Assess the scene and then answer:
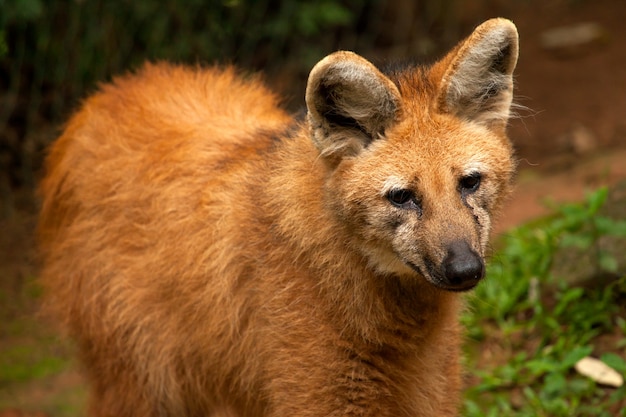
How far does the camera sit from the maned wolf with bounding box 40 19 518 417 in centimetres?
330

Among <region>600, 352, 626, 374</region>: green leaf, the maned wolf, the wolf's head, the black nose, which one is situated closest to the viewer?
Result: the black nose

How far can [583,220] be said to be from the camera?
4969mm

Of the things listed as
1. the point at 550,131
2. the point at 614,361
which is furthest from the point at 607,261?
the point at 550,131

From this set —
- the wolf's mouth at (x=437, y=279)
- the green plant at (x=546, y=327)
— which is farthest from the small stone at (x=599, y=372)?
the wolf's mouth at (x=437, y=279)

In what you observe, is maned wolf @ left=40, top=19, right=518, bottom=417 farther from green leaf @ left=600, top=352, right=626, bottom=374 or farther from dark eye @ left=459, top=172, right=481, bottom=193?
green leaf @ left=600, top=352, right=626, bottom=374

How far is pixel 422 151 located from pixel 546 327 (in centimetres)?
213

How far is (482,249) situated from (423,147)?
44cm

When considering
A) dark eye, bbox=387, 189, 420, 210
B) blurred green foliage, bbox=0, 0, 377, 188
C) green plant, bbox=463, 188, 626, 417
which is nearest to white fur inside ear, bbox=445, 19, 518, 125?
dark eye, bbox=387, 189, 420, 210

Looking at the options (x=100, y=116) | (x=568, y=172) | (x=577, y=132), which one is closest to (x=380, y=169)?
(x=100, y=116)

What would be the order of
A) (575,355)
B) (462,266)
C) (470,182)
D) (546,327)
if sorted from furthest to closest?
(546,327) → (575,355) → (470,182) → (462,266)

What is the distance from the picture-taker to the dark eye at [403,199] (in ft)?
10.6

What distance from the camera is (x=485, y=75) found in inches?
135

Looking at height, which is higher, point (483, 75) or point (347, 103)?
point (483, 75)

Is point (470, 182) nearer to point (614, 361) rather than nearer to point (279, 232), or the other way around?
point (279, 232)
